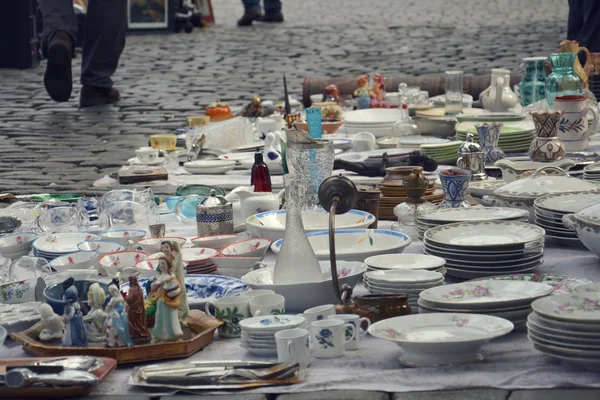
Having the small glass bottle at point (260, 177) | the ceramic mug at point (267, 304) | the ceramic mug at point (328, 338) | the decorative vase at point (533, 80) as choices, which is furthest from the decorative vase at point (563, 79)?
the ceramic mug at point (328, 338)

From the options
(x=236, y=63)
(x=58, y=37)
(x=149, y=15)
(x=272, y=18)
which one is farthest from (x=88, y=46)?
(x=272, y=18)

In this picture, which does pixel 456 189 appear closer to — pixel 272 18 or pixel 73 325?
pixel 73 325

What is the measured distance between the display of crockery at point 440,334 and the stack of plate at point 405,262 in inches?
18.3

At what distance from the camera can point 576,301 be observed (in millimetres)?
2773

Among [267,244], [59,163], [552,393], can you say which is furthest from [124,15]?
[552,393]

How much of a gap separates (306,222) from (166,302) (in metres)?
1.25

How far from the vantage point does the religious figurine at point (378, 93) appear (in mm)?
7262

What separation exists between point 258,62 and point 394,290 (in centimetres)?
969

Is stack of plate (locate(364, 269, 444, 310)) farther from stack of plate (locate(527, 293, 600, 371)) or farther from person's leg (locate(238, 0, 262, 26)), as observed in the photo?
person's leg (locate(238, 0, 262, 26))

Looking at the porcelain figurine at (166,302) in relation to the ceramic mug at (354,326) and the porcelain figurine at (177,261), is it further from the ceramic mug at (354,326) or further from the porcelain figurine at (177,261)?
the ceramic mug at (354,326)

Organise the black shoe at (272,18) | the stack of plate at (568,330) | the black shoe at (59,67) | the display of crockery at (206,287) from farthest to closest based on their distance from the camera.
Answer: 1. the black shoe at (272,18)
2. the black shoe at (59,67)
3. the display of crockery at (206,287)
4. the stack of plate at (568,330)

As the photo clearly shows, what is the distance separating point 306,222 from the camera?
4043mm

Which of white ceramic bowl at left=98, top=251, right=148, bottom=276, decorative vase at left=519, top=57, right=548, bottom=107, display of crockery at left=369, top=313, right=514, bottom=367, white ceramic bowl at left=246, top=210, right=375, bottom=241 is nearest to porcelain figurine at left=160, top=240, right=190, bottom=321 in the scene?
display of crockery at left=369, top=313, right=514, bottom=367

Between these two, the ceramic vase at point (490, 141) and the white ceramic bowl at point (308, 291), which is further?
the ceramic vase at point (490, 141)
